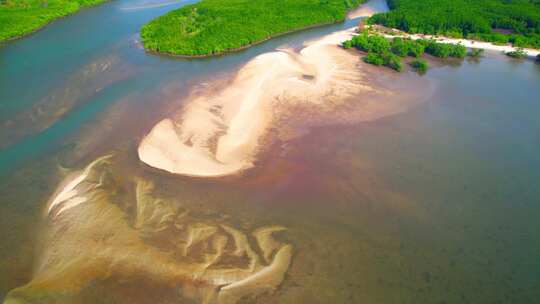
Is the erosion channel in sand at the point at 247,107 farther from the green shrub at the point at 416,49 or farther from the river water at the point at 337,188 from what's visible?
the green shrub at the point at 416,49

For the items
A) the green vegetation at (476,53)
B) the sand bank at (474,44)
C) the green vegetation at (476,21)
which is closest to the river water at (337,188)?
the green vegetation at (476,53)

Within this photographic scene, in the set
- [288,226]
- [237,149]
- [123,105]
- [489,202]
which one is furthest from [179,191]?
[489,202]

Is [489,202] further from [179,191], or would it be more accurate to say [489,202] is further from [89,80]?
[89,80]

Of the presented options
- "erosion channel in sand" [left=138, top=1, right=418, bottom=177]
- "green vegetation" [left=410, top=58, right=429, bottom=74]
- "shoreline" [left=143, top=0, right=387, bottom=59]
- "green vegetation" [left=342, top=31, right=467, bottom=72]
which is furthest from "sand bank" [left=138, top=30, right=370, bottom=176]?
"green vegetation" [left=410, top=58, right=429, bottom=74]

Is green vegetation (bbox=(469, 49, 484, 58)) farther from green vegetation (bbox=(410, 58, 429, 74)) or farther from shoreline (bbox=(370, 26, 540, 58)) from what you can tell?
green vegetation (bbox=(410, 58, 429, 74))

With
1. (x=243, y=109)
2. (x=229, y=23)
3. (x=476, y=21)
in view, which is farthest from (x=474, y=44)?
(x=243, y=109)

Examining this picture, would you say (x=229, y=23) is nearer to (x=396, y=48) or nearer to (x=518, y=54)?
(x=396, y=48)
